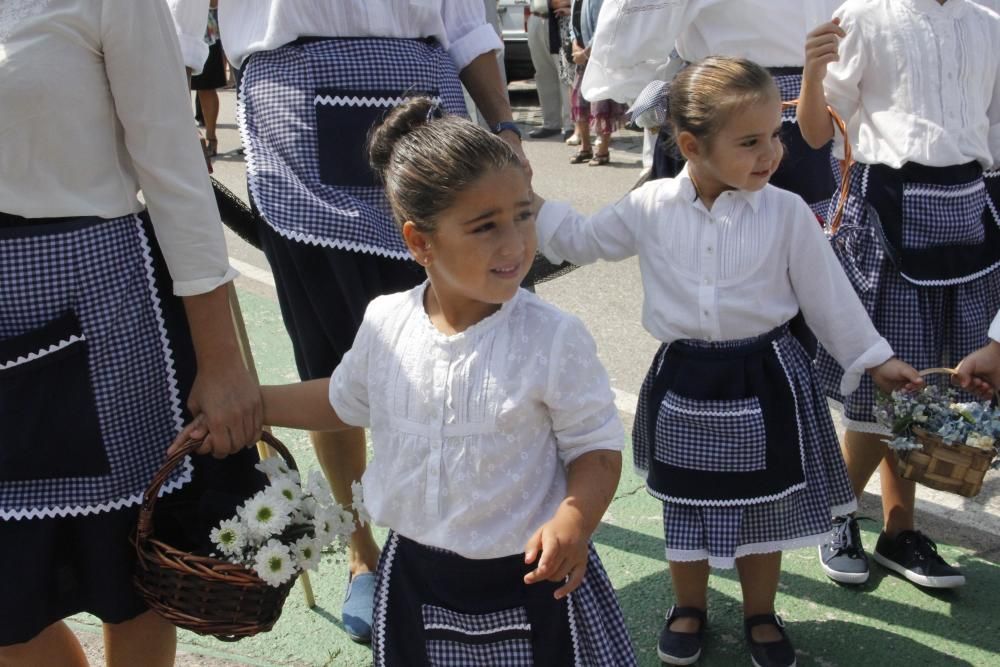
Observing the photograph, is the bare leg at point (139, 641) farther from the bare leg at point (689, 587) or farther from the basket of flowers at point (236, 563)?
the bare leg at point (689, 587)

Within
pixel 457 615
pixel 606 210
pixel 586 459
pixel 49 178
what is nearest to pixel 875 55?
pixel 606 210

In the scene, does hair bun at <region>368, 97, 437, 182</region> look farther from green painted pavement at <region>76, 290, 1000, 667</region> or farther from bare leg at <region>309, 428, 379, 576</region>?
green painted pavement at <region>76, 290, 1000, 667</region>

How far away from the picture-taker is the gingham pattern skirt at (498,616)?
2172 millimetres

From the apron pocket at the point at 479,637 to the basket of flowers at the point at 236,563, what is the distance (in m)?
0.27

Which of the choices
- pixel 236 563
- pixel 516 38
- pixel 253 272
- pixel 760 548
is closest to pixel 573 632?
pixel 236 563

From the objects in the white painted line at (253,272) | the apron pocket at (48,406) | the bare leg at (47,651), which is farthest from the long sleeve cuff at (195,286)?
the white painted line at (253,272)

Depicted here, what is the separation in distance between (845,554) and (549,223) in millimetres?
1287

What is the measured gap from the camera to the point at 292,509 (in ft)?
7.47

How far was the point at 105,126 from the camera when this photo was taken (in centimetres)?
213

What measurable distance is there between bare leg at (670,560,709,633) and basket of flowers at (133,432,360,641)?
3.63 feet

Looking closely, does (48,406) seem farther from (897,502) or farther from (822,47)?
(897,502)

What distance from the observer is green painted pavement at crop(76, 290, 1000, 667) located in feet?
10.0

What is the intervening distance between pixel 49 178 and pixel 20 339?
0.29 m

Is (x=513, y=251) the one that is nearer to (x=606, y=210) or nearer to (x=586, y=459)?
(x=586, y=459)
